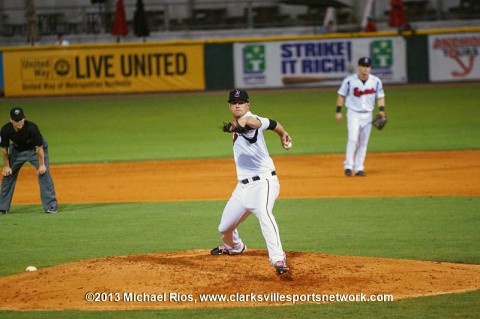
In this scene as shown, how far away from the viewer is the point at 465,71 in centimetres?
3002

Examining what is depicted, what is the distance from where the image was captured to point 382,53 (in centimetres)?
2986

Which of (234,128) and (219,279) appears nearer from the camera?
(234,128)

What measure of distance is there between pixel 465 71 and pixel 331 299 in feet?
77.7

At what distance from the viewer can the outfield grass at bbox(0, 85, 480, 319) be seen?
9.63 m

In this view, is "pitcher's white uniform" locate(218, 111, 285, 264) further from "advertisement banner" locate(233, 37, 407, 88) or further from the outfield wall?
"advertisement banner" locate(233, 37, 407, 88)

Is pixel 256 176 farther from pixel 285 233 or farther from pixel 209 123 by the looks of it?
pixel 209 123

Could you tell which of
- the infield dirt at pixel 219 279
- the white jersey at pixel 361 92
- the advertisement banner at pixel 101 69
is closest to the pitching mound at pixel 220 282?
the infield dirt at pixel 219 279

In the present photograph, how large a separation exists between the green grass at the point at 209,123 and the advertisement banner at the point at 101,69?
0.44 m

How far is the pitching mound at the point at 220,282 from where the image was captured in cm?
785

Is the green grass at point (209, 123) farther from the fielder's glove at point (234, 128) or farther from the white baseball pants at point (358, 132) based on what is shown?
the fielder's glove at point (234, 128)

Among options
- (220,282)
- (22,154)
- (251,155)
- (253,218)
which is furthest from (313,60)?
(220,282)

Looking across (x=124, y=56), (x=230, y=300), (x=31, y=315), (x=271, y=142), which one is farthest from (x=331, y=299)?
(x=124, y=56)

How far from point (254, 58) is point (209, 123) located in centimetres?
602

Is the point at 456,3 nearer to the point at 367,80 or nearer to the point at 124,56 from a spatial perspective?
the point at 124,56
